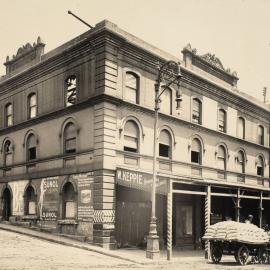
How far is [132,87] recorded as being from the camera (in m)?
22.1

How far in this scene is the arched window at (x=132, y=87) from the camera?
2185 centimetres

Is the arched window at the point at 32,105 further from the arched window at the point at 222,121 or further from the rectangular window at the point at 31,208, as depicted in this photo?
the arched window at the point at 222,121

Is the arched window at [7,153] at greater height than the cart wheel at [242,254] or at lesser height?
greater

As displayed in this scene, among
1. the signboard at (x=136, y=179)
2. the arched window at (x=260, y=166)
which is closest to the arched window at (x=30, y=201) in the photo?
the signboard at (x=136, y=179)

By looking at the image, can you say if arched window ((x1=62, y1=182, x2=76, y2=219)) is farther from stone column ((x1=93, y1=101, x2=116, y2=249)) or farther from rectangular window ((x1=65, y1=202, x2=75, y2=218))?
stone column ((x1=93, y1=101, x2=116, y2=249))

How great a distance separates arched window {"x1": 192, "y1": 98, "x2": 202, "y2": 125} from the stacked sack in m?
10.1

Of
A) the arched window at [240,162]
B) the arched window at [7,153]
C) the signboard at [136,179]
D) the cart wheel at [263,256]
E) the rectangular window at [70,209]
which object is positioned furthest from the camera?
the arched window at [240,162]

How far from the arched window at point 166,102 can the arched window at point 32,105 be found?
6.73 metres

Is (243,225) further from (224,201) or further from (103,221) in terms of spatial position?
(224,201)

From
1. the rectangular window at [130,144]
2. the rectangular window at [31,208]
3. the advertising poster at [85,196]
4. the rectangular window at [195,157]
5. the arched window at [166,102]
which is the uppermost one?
the arched window at [166,102]

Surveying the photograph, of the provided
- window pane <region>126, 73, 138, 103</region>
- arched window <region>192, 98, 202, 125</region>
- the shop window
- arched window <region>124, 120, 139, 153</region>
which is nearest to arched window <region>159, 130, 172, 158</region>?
arched window <region>124, 120, 139, 153</region>

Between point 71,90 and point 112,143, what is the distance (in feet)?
12.6

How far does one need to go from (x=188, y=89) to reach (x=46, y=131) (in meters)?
8.04

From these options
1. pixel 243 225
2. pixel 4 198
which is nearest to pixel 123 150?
pixel 243 225
